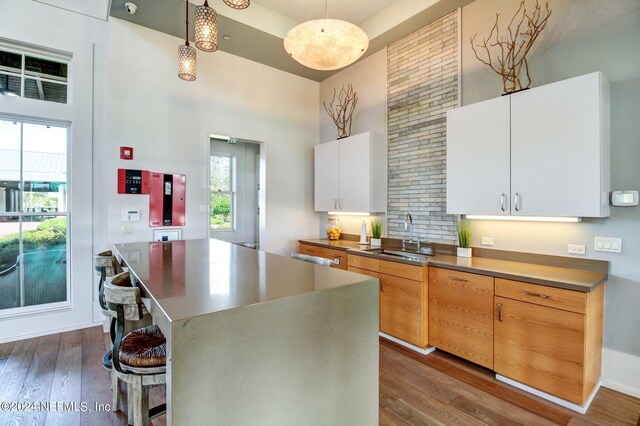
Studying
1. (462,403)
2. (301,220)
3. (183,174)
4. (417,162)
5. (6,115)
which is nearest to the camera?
(462,403)

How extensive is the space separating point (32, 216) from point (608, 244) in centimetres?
536

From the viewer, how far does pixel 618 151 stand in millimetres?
2330

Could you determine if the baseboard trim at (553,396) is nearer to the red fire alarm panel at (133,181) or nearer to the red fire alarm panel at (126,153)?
the red fire alarm panel at (133,181)

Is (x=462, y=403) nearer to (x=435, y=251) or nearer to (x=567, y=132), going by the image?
(x=435, y=251)

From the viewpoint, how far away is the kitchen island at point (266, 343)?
98 centimetres

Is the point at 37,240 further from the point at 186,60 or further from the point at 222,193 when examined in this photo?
the point at 222,193

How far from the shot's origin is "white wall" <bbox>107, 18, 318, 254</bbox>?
140 inches

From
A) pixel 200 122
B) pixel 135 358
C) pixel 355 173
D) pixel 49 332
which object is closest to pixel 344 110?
pixel 355 173

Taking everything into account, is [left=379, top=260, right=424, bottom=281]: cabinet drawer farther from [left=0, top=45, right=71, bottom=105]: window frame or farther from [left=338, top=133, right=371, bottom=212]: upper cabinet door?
[left=0, top=45, right=71, bottom=105]: window frame

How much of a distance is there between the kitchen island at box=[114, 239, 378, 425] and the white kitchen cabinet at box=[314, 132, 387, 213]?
242 centimetres

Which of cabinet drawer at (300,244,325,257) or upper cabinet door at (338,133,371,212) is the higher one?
upper cabinet door at (338,133,371,212)

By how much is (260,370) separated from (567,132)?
2.59 meters

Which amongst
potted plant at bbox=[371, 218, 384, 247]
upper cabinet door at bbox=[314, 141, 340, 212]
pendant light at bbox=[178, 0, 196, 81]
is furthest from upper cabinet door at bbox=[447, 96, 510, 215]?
pendant light at bbox=[178, 0, 196, 81]

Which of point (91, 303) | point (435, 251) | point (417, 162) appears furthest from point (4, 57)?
point (435, 251)
